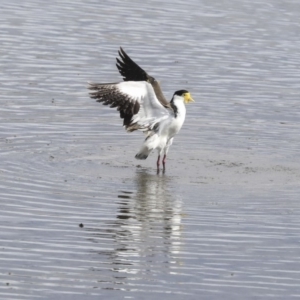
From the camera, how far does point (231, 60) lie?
21.3 metres

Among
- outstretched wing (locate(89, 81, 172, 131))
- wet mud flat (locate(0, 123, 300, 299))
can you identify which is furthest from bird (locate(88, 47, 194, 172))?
wet mud flat (locate(0, 123, 300, 299))

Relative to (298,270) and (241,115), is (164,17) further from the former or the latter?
(298,270)

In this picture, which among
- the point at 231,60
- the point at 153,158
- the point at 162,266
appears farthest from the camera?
the point at 231,60

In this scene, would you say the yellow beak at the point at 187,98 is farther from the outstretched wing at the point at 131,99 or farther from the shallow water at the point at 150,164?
the shallow water at the point at 150,164

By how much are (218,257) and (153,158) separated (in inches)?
226

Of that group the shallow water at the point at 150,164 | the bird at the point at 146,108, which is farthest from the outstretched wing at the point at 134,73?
the shallow water at the point at 150,164

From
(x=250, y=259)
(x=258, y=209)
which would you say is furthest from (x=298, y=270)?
(x=258, y=209)

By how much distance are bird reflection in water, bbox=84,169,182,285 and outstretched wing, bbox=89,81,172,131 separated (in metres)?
1.36

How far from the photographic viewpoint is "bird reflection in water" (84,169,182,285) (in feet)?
31.6

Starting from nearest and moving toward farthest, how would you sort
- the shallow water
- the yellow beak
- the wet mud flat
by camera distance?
1. the wet mud flat
2. the shallow water
3. the yellow beak

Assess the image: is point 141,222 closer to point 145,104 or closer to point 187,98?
point 145,104

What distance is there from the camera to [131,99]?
1427 cm

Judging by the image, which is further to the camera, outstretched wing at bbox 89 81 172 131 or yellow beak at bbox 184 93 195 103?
yellow beak at bbox 184 93 195 103

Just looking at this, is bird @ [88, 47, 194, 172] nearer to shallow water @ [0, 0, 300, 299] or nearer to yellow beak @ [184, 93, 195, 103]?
yellow beak @ [184, 93, 195, 103]
